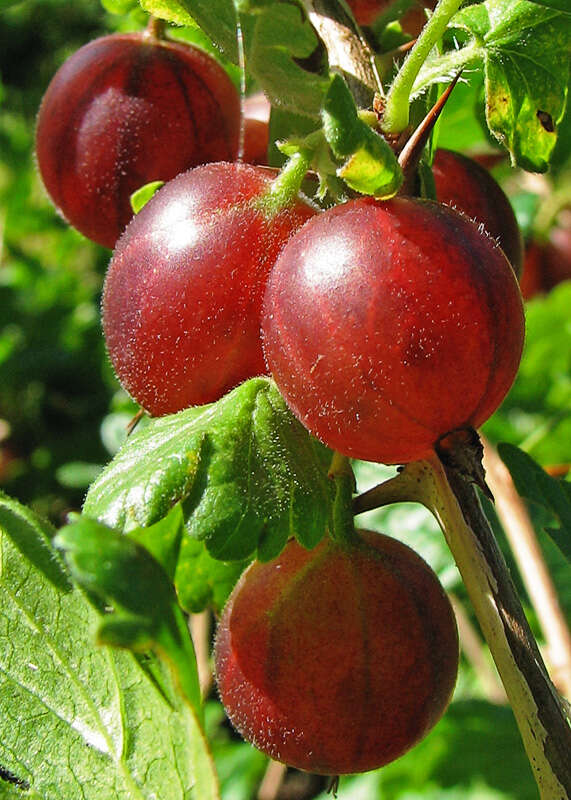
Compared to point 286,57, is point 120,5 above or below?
below

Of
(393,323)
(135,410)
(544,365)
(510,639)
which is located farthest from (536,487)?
(544,365)

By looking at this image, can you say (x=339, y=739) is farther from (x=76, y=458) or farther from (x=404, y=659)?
(x=76, y=458)

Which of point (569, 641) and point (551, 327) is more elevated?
point (569, 641)

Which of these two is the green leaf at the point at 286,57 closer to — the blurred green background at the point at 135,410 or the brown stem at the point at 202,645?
the blurred green background at the point at 135,410

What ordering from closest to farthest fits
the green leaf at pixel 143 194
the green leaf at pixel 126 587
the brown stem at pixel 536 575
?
the green leaf at pixel 126 587, the green leaf at pixel 143 194, the brown stem at pixel 536 575

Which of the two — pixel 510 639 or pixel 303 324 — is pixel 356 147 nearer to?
pixel 303 324

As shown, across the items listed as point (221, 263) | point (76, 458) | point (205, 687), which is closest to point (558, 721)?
point (221, 263)

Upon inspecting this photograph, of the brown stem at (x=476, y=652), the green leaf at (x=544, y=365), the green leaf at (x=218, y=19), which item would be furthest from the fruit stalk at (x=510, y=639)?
the green leaf at (x=544, y=365)
